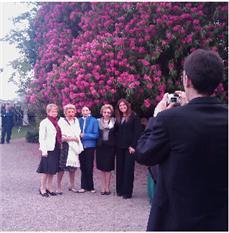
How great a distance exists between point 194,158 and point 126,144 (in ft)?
17.1

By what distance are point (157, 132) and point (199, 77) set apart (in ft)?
1.16

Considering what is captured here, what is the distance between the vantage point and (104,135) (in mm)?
7359

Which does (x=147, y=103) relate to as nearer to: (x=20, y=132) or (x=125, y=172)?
(x=125, y=172)

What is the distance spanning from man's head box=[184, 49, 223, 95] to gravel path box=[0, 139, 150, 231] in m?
3.44

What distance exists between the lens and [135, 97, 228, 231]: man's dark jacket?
190cm

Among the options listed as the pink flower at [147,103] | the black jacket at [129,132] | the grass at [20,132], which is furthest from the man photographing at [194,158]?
the grass at [20,132]

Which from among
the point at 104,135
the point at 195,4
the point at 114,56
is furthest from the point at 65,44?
the point at 104,135

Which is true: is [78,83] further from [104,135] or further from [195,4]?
[195,4]

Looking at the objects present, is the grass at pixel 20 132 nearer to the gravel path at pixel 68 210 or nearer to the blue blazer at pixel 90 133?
the gravel path at pixel 68 210

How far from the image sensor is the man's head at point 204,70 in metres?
1.97

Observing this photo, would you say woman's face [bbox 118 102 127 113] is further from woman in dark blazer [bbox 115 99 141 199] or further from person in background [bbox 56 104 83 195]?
person in background [bbox 56 104 83 195]

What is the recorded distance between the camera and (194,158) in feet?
6.24

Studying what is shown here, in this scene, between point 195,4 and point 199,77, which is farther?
point 195,4

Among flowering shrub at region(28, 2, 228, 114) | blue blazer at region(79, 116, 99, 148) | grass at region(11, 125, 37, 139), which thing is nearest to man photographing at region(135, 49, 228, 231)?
blue blazer at region(79, 116, 99, 148)
